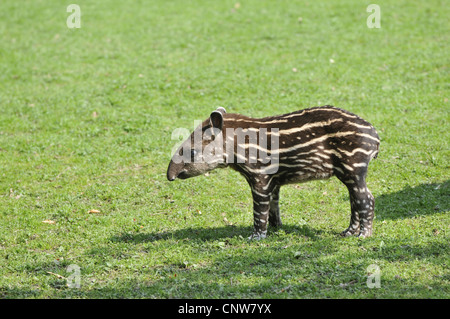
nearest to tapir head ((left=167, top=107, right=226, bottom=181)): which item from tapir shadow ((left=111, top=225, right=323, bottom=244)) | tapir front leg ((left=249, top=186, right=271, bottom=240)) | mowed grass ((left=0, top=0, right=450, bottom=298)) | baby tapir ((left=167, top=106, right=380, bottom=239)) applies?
baby tapir ((left=167, top=106, right=380, bottom=239))

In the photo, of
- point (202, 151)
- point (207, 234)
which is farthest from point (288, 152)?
point (207, 234)

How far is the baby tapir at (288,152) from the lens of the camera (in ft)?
29.8

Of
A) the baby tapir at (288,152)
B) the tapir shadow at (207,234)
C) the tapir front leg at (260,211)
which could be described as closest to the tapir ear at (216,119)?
the baby tapir at (288,152)

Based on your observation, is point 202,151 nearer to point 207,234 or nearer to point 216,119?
point 216,119

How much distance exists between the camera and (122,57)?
1934cm

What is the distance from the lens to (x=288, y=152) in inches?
363

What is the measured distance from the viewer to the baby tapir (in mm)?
9094

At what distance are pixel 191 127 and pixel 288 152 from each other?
596 centimetres

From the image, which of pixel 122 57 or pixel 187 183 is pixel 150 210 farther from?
pixel 122 57

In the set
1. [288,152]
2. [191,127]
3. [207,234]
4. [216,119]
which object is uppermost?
[216,119]

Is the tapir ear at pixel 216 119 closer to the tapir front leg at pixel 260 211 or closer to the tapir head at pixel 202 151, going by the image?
the tapir head at pixel 202 151

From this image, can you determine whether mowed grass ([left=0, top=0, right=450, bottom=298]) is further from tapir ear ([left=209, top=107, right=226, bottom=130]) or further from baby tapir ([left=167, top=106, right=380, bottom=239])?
tapir ear ([left=209, top=107, right=226, bottom=130])

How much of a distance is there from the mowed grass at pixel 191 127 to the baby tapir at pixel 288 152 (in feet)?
2.50
